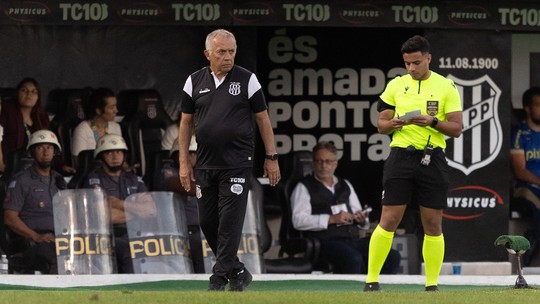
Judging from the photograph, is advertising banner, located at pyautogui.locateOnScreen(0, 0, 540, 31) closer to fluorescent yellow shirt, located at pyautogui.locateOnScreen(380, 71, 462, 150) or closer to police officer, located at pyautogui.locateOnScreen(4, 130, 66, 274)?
police officer, located at pyautogui.locateOnScreen(4, 130, 66, 274)

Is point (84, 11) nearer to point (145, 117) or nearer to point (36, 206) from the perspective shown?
point (145, 117)

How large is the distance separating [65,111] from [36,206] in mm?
1410

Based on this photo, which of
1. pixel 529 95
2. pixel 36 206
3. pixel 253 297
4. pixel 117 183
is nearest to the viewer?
pixel 253 297

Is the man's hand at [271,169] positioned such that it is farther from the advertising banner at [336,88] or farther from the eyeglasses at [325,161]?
the advertising banner at [336,88]

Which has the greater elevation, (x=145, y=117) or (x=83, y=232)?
(x=145, y=117)

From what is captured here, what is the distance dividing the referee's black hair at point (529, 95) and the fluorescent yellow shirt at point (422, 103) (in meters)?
6.33

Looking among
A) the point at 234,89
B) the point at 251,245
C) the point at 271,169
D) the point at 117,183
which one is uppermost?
the point at 234,89

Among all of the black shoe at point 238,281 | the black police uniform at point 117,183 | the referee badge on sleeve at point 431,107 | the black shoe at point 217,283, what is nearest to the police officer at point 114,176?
the black police uniform at point 117,183

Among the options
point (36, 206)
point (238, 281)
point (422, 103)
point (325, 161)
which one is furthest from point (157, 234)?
point (422, 103)

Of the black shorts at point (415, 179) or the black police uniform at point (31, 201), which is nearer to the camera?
the black shorts at point (415, 179)

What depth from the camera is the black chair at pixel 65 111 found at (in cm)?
1691

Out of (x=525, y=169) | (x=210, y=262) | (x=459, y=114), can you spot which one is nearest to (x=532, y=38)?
(x=525, y=169)

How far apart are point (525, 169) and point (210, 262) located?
12.8 feet

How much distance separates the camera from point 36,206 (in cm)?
1594
